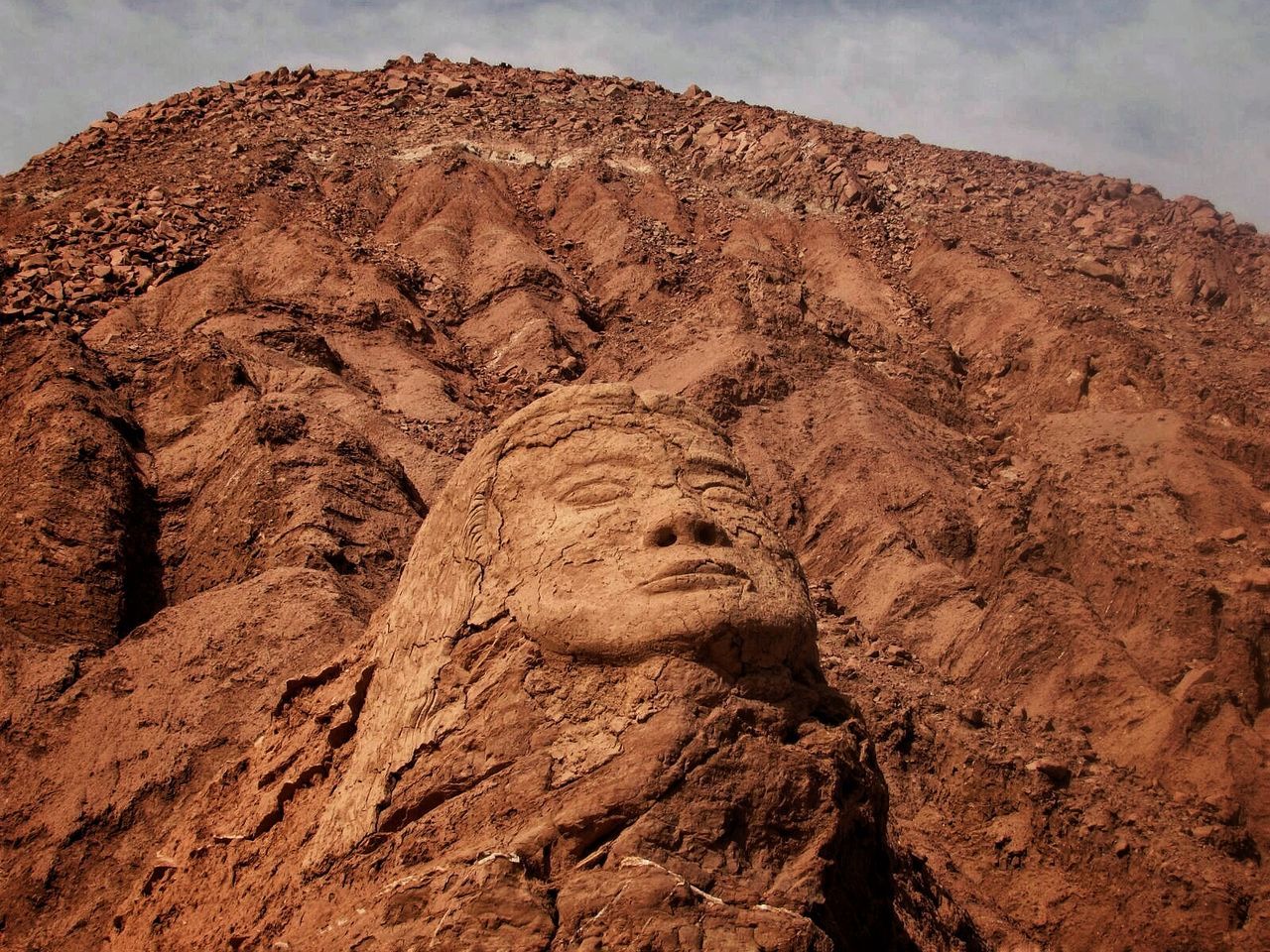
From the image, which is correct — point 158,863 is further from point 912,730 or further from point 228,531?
point 912,730

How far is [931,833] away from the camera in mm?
11469

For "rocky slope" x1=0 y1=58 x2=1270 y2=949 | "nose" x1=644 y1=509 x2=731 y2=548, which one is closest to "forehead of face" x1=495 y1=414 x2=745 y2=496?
"nose" x1=644 y1=509 x2=731 y2=548

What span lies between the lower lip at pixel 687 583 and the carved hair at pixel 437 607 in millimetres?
925

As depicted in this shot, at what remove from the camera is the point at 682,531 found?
695 cm

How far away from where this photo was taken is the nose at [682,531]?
22.7ft

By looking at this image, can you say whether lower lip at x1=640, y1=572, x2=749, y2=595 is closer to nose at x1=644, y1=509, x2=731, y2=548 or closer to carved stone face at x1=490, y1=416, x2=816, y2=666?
carved stone face at x1=490, y1=416, x2=816, y2=666

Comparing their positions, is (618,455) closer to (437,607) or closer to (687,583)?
(687,583)

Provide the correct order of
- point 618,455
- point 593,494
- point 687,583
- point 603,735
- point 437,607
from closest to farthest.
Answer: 1. point 603,735
2. point 687,583
3. point 593,494
4. point 618,455
5. point 437,607

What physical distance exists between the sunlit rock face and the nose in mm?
12

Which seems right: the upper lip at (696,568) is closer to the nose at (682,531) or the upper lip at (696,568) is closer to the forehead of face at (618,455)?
the nose at (682,531)

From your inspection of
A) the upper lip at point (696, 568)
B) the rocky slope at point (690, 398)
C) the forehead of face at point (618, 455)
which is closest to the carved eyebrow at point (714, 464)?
the forehead of face at point (618, 455)

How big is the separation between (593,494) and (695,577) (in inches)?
37.0

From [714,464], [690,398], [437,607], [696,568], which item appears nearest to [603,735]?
[696,568]

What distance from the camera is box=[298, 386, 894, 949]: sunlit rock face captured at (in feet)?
19.4
